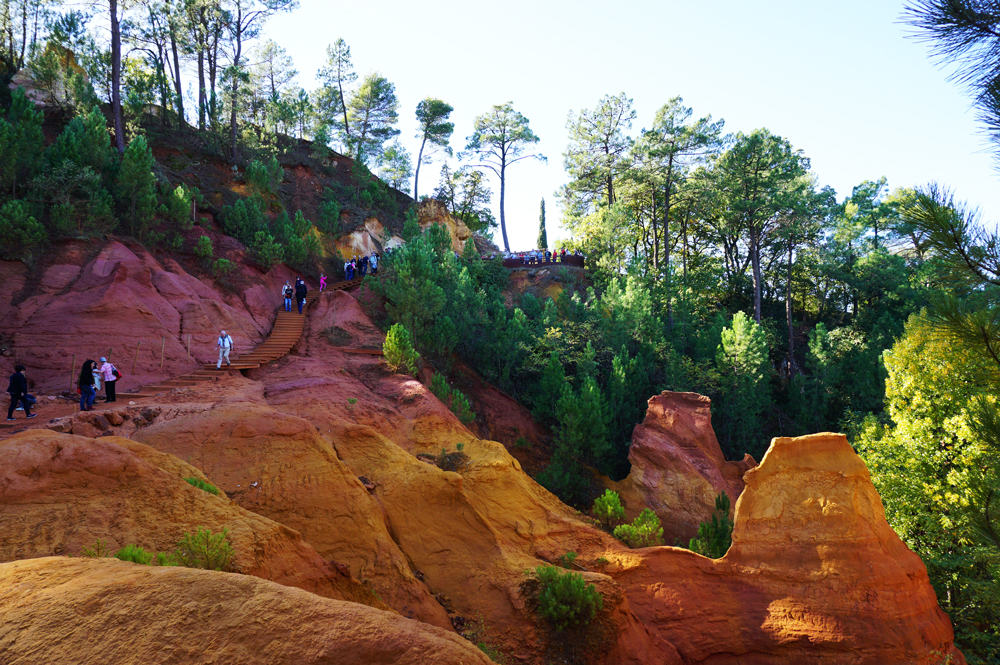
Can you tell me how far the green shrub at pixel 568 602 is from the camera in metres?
10.9

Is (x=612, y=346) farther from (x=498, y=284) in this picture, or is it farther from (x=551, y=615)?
(x=551, y=615)

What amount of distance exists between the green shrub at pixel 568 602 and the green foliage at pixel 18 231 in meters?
20.8

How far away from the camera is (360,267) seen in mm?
31516

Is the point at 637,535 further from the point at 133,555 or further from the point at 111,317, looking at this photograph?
the point at 111,317

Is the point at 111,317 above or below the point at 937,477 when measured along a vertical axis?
above

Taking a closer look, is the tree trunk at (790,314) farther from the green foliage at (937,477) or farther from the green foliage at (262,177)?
the green foliage at (262,177)

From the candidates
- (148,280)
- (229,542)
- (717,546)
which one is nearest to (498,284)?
(148,280)

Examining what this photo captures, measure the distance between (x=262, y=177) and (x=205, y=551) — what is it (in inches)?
1161

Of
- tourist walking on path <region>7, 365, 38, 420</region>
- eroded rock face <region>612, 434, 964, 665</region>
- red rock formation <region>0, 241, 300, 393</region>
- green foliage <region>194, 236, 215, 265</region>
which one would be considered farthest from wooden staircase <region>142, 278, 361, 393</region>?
eroded rock face <region>612, 434, 964, 665</region>

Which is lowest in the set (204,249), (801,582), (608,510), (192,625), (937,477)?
(801,582)

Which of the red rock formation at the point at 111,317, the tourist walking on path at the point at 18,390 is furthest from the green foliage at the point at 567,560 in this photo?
the red rock formation at the point at 111,317

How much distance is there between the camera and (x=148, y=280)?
20.5m

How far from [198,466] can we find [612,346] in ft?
69.1

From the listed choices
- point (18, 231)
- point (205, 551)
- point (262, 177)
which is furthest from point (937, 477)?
point (262, 177)
